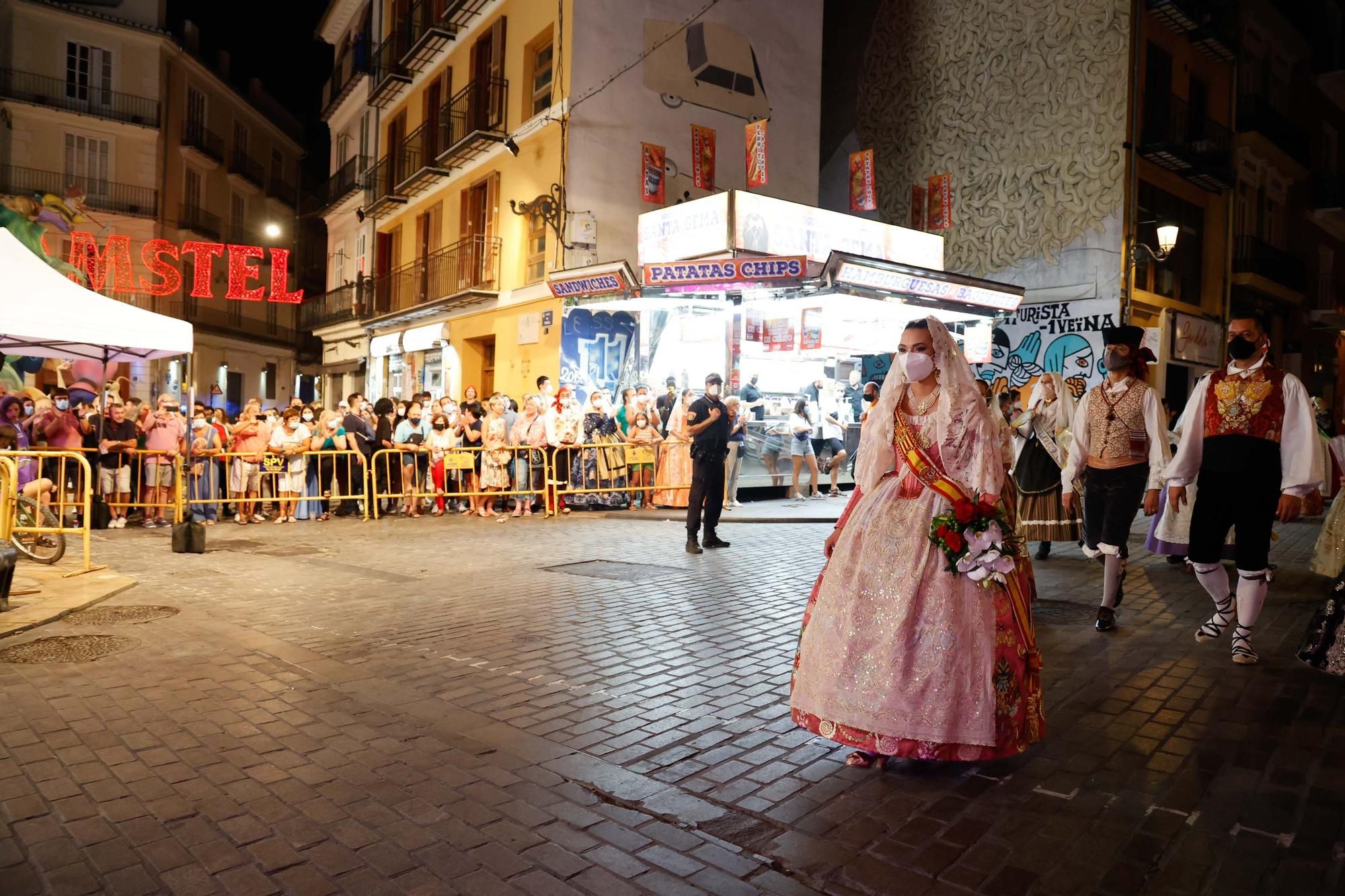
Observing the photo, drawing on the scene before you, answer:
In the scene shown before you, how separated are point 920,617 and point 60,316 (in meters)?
8.34

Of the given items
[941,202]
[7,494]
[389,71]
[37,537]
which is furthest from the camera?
[389,71]

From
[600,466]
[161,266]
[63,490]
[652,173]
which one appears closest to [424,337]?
[161,266]

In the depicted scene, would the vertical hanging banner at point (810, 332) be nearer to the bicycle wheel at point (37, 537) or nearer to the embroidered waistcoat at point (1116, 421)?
the embroidered waistcoat at point (1116, 421)

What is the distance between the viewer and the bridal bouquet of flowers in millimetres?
3721

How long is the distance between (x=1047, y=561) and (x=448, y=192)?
19818mm

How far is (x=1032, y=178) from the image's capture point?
2212 centimetres

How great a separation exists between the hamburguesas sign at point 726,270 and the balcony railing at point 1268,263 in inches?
677

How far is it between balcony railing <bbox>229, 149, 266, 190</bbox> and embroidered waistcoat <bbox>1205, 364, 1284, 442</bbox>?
139ft

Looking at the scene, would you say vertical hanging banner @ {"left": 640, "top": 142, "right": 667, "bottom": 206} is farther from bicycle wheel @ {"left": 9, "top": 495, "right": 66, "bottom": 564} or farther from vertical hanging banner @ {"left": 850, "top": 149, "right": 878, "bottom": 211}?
bicycle wheel @ {"left": 9, "top": 495, "right": 66, "bottom": 564}

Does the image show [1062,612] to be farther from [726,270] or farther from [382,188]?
[382,188]

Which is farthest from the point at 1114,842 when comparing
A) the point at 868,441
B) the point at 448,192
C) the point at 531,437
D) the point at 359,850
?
the point at 448,192

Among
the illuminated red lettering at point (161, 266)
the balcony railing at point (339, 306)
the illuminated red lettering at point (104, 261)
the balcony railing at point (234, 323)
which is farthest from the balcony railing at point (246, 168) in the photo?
the illuminated red lettering at point (161, 266)

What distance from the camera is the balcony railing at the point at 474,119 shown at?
21.7 metres

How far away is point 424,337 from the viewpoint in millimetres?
25906
